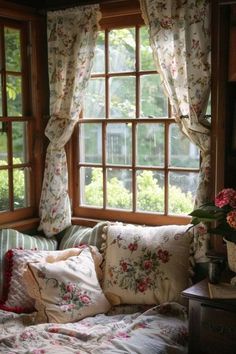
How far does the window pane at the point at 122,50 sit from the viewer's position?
309 cm

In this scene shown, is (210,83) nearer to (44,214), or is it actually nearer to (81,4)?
(81,4)

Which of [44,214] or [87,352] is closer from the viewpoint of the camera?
[87,352]

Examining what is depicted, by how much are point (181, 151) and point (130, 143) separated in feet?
1.23

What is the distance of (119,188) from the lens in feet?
10.6

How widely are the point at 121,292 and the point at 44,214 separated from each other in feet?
2.78

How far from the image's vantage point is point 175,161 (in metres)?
3.00

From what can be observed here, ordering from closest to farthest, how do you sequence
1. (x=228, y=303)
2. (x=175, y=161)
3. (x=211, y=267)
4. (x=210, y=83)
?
(x=228, y=303)
(x=211, y=267)
(x=210, y=83)
(x=175, y=161)

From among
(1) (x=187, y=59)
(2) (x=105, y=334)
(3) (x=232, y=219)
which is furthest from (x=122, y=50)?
(2) (x=105, y=334)

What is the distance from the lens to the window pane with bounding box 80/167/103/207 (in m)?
3.34

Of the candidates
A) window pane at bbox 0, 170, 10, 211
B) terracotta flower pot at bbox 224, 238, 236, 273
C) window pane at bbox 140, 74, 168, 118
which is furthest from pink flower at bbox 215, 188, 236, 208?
window pane at bbox 0, 170, 10, 211

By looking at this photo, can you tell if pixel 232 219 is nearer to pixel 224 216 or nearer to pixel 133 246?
pixel 224 216

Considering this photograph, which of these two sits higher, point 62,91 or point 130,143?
point 62,91

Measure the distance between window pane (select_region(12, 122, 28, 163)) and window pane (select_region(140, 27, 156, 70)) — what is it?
95cm

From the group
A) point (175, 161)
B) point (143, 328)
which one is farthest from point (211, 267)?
point (175, 161)
